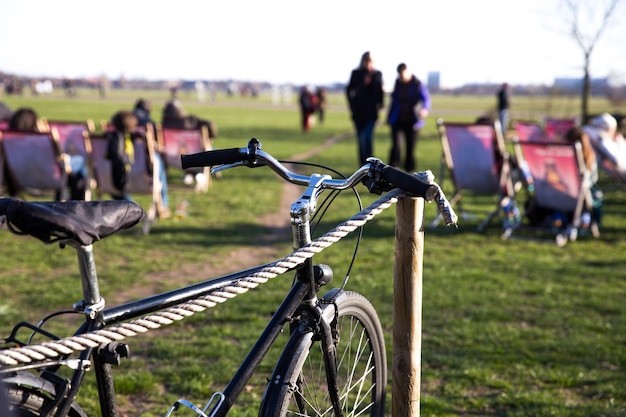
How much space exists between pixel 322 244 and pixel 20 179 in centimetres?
781

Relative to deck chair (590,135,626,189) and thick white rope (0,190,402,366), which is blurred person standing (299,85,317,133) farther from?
thick white rope (0,190,402,366)

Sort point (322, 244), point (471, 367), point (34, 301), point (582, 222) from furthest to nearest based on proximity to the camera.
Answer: point (582, 222) < point (34, 301) < point (471, 367) < point (322, 244)

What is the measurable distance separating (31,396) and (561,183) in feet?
24.3

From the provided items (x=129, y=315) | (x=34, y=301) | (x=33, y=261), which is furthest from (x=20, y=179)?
(x=129, y=315)

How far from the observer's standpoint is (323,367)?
2.83 metres

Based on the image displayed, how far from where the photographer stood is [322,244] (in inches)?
93.9

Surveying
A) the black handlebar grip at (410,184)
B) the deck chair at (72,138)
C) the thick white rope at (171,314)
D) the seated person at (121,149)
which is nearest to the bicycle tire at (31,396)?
the thick white rope at (171,314)

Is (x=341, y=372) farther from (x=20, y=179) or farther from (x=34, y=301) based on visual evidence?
(x=20, y=179)

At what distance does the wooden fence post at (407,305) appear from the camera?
270cm

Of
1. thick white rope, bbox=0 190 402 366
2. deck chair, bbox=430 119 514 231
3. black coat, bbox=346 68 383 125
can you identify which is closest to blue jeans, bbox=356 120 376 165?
black coat, bbox=346 68 383 125

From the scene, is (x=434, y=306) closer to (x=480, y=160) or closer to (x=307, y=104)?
(x=480, y=160)

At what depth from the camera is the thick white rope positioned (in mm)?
1691

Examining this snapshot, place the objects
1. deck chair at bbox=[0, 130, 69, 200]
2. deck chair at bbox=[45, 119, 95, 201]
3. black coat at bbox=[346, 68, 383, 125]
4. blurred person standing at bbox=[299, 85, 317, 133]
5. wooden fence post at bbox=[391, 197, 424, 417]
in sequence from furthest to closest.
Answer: blurred person standing at bbox=[299, 85, 317, 133] → black coat at bbox=[346, 68, 383, 125] → deck chair at bbox=[45, 119, 95, 201] → deck chair at bbox=[0, 130, 69, 200] → wooden fence post at bbox=[391, 197, 424, 417]

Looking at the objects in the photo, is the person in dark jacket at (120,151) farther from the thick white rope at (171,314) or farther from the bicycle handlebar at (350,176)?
the thick white rope at (171,314)
